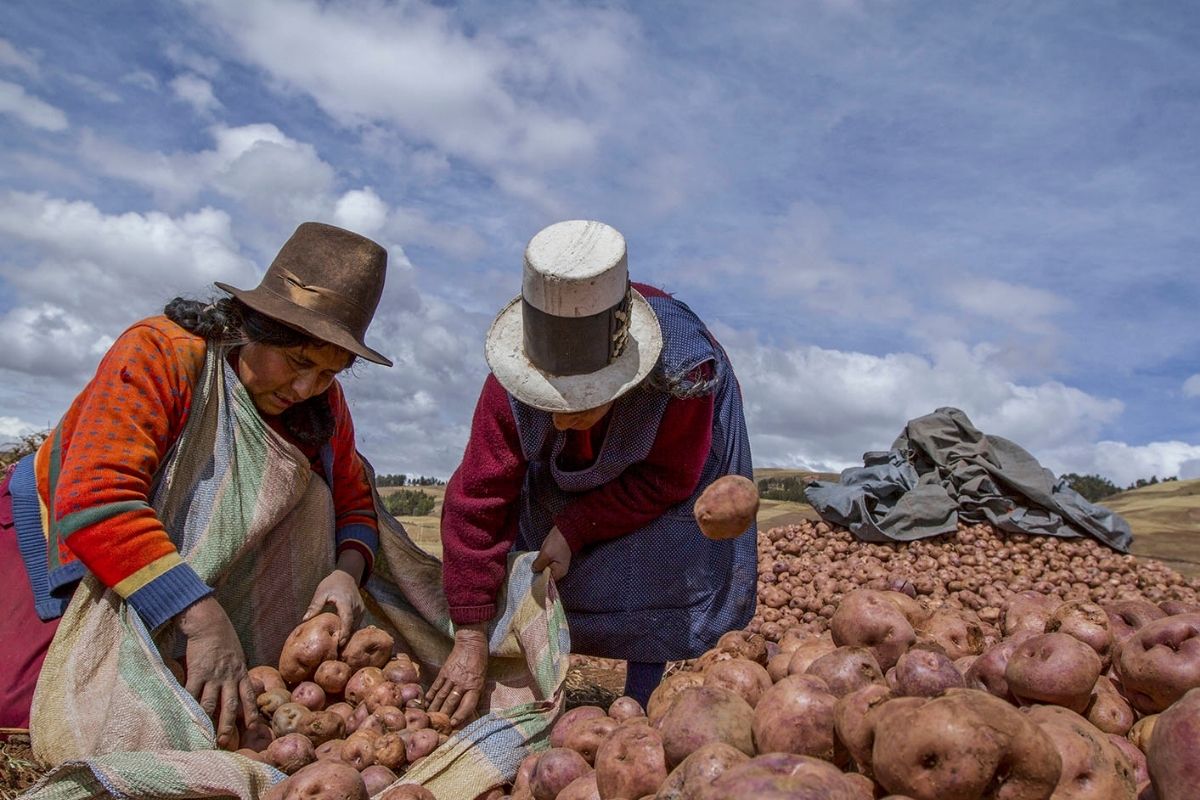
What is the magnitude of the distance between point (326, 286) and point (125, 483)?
99 centimetres

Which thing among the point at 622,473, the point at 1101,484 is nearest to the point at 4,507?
the point at 622,473

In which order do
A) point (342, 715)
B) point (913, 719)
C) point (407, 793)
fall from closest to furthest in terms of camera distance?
point (913, 719) → point (407, 793) → point (342, 715)

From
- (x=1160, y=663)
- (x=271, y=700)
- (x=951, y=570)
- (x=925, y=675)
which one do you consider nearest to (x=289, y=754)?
(x=271, y=700)

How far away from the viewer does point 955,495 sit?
9.20 meters

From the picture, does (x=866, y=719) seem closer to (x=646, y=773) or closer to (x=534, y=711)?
(x=646, y=773)

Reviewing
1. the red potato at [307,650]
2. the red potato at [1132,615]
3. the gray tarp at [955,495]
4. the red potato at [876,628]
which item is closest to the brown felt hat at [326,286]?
the red potato at [307,650]

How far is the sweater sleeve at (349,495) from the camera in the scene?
399 cm

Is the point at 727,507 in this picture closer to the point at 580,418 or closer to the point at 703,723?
the point at 580,418

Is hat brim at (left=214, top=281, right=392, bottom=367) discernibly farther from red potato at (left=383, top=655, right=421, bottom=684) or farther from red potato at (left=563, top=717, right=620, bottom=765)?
red potato at (left=563, top=717, right=620, bottom=765)

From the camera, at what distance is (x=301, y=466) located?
12.0 ft

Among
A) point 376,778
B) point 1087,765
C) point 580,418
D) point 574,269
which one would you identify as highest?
point 574,269

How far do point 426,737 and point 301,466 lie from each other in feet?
4.04

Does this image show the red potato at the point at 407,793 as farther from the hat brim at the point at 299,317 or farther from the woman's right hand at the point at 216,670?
the hat brim at the point at 299,317

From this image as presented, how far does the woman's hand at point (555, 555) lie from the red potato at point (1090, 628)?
193cm
